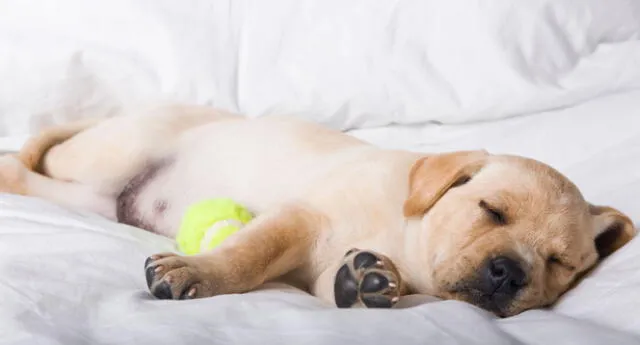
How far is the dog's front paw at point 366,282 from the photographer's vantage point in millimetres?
1603

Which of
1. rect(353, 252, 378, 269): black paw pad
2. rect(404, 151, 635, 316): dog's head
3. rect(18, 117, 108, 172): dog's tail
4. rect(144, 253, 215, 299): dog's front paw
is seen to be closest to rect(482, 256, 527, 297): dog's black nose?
rect(404, 151, 635, 316): dog's head

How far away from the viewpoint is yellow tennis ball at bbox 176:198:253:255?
6.67 feet

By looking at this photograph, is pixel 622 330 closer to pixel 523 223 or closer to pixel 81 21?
pixel 523 223

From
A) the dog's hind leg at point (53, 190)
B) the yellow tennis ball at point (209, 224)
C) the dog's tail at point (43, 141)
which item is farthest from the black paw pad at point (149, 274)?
the dog's tail at point (43, 141)

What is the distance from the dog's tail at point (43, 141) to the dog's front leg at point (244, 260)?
1071 mm

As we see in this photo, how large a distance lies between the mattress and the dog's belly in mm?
181

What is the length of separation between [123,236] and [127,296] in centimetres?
64

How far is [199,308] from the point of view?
1.38 meters

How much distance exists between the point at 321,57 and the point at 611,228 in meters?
1.49

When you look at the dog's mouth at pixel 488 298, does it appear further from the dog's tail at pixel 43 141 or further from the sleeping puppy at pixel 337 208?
the dog's tail at pixel 43 141

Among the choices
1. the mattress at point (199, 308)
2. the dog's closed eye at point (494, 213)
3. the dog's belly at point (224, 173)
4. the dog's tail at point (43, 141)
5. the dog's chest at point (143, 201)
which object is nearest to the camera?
the mattress at point (199, 308)

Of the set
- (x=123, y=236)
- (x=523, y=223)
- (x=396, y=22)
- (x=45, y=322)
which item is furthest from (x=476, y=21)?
(x=45, y=322)

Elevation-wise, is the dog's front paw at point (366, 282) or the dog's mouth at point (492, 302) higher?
the dog's front paw at point (366, 282)

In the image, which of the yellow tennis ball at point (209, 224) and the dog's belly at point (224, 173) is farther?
the dog's belly at point (224, 173)
